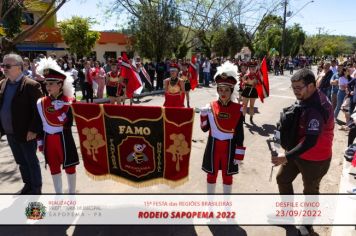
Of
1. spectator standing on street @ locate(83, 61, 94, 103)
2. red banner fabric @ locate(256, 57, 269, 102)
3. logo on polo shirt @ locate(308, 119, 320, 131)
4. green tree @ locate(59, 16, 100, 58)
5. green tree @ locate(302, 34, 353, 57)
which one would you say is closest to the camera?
logo on polo shirt @ locate(308, 119, 320, 131)

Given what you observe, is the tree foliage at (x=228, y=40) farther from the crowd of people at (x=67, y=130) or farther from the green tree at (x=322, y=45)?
the green tree at (x=322, y=45)

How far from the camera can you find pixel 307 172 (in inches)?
157

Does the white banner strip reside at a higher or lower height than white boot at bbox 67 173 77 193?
lower

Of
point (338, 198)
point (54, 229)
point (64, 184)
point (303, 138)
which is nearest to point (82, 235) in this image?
point (54, 229)

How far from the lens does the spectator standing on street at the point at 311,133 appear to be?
3648 millimetres

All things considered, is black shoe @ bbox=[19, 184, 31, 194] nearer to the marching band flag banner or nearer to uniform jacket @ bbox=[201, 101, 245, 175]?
the marching band flag banner

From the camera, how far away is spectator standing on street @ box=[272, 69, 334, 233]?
3.65 metres

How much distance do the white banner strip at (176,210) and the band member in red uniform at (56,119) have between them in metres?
0.50

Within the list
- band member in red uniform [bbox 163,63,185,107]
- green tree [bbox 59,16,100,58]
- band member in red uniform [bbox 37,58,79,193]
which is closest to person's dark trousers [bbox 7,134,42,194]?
band member in red uniform [bbox 37,58,79,193]

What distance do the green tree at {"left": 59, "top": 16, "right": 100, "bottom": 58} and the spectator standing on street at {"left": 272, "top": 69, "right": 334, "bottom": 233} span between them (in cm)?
2747

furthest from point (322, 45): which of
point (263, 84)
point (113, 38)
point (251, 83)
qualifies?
point (263, 84)

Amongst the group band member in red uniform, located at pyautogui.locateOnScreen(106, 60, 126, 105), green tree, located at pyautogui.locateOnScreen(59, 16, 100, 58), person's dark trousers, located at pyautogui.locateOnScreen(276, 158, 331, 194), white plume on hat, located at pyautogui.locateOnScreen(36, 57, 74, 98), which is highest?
green tree, located at pyautogui.locateOnScreen(59, 16, 100, 58)

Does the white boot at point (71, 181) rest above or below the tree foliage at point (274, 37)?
below

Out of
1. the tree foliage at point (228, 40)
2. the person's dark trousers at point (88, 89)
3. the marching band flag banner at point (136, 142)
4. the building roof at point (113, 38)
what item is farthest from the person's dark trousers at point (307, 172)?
the building roof at point (113, 38)
